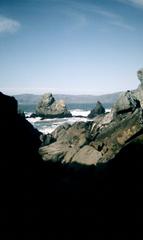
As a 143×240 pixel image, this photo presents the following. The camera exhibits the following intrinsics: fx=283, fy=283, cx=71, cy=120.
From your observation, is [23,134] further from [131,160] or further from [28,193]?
[131,160]

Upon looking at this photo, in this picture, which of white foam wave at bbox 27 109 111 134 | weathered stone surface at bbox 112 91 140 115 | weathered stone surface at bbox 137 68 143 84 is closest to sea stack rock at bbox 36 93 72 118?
white foam wave at bbox 27 109 111 134

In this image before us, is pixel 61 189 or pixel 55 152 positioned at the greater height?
pixel 55 152

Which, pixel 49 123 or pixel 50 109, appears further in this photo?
pixel 50 109

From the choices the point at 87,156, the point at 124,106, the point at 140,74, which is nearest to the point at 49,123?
the point at 140,74

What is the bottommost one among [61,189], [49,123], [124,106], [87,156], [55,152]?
[49,123]

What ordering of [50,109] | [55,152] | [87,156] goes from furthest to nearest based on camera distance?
1. [50,109]
2. [55,152]
3. [87,156]

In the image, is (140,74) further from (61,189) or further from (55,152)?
(61,189)

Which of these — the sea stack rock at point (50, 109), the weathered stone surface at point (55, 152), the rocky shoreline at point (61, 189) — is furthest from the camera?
the sea stack rock at point (50, 109)

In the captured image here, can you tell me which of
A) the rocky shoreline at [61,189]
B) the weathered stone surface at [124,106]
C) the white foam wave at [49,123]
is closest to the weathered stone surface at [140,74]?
the white foam wave at [49,123]

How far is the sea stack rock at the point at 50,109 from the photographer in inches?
3526

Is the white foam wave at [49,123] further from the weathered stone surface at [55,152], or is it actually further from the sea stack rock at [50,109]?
the weathered stone surface at [55,152]

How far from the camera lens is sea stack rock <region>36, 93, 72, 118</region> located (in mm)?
89562

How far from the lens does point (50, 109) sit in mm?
93438

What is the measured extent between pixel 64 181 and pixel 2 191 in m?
8.25
